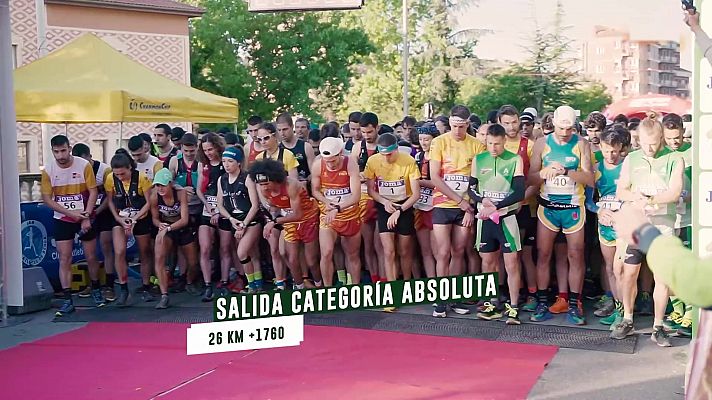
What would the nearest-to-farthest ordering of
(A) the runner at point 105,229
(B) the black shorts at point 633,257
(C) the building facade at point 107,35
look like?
(B) the black shorts at point 633,257 → (A) the runner at point 105,229 → (C) the building facade at point 107,35

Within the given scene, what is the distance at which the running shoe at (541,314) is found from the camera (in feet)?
27.5

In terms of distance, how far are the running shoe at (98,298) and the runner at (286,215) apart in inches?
80.2

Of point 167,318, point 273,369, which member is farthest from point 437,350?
point 167,318

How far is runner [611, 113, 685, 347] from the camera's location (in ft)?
24.2

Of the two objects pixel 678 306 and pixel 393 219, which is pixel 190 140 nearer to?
pixel 393 219

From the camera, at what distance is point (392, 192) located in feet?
28.8

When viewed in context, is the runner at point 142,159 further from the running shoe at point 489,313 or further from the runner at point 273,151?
the running shoe at point 489,313

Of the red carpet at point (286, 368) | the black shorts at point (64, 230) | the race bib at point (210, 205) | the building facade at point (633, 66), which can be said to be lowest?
the red carpet at point (286, 368)

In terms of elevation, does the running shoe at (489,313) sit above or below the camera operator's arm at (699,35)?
below

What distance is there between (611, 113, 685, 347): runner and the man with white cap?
1.88 ft

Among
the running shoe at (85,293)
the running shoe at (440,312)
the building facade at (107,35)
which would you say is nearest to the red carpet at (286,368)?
the running shoe at (440,312)

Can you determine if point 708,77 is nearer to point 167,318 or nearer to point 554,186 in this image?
point 554,186

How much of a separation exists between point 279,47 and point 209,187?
25.2 meters

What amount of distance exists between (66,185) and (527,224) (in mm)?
4981
